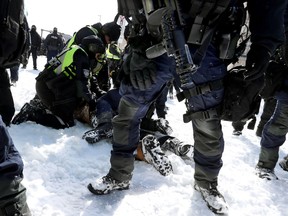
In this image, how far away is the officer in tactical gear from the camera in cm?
159

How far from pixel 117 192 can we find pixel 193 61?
938 mm

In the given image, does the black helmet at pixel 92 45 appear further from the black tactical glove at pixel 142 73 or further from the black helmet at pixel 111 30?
the black tactical glove at pixel 142 73

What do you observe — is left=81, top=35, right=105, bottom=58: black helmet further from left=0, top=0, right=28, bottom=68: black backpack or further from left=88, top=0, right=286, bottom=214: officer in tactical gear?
left=0, top=0, right=28, bottom=68: black backpack

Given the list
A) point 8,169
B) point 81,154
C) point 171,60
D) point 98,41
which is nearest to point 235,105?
point 171,60

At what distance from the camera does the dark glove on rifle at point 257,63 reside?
1.63 m

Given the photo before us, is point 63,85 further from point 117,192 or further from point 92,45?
point 117,192

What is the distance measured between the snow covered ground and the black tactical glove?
2.30 feet

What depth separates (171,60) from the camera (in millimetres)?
1738

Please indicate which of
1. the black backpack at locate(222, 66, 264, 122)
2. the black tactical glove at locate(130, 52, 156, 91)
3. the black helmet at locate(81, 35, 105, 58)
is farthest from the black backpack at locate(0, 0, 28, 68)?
the black helmet at locate(81, 35, 105, 58)

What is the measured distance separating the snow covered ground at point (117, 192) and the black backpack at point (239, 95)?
1.98 feet

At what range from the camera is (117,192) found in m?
1.88

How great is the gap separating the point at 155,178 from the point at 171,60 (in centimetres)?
93

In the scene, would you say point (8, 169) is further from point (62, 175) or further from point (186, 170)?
point (186, 170)

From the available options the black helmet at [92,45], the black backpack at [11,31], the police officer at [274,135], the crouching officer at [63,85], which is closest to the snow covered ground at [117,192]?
the police officer at [274,135]
